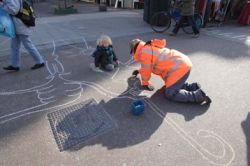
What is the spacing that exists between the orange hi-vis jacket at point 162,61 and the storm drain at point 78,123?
1.00 meters

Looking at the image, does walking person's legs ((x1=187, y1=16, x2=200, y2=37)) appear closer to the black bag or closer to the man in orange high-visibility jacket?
the man in orange high-visibility jacket

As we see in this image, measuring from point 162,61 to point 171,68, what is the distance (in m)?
0.18

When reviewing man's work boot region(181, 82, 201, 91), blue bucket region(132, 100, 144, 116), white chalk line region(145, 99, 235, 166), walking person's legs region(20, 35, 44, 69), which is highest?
walking person's legs region(20, 35, 44, 69)

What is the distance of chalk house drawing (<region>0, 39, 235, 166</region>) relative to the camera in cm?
252

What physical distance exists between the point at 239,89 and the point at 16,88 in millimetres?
3852

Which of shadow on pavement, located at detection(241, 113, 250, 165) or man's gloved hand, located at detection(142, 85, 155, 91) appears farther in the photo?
man's gloved hand, located at detection(142, 85, 155, 91)

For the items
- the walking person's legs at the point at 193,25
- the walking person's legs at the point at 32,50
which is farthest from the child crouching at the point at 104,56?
the walking person's legs at the point at 193,25

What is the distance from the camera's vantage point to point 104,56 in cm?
443

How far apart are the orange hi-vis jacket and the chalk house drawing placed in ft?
1.56

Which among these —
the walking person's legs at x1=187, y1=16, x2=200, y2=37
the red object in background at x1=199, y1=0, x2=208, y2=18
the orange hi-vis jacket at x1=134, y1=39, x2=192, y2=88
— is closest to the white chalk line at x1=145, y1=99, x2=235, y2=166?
the orange hi-vis jacket at x1=134, y1=39, x2=192, y2=88

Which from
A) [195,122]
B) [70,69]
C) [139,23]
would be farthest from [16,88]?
[139,23]

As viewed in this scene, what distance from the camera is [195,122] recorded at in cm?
302

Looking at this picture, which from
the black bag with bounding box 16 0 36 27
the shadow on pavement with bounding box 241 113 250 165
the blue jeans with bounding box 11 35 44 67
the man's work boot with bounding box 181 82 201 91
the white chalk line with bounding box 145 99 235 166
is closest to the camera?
the white chalk line with bounding box 145 99 235 166

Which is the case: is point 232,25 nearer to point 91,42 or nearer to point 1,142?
point 91,42
